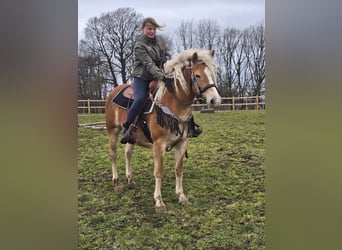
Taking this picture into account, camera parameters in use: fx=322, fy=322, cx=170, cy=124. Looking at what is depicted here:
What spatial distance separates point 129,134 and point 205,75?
35cm

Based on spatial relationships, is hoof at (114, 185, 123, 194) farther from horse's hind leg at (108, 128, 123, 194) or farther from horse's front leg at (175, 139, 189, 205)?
horse's front leg at (175, 139, 189, 205)

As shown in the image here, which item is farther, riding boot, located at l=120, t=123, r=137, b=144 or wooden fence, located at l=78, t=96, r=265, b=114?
riding boot, located at l=120, t=123, r=137, b=144

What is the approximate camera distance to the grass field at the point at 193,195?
1.01 meters

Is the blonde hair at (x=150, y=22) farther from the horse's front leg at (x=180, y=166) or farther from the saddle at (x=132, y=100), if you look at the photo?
the horse's front leg at (x=180, y=166)

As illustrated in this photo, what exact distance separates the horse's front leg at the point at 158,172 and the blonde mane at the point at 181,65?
18cm

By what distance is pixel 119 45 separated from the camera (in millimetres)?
1097

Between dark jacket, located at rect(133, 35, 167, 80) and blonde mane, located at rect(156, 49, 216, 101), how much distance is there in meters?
0.03

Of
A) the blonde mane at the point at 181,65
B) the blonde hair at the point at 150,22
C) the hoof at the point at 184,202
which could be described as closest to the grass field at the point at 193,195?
the hoof at the point at 184,202

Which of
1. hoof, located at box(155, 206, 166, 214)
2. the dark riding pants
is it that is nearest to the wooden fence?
the dark riding pants

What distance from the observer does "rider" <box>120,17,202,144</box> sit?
1.06m
